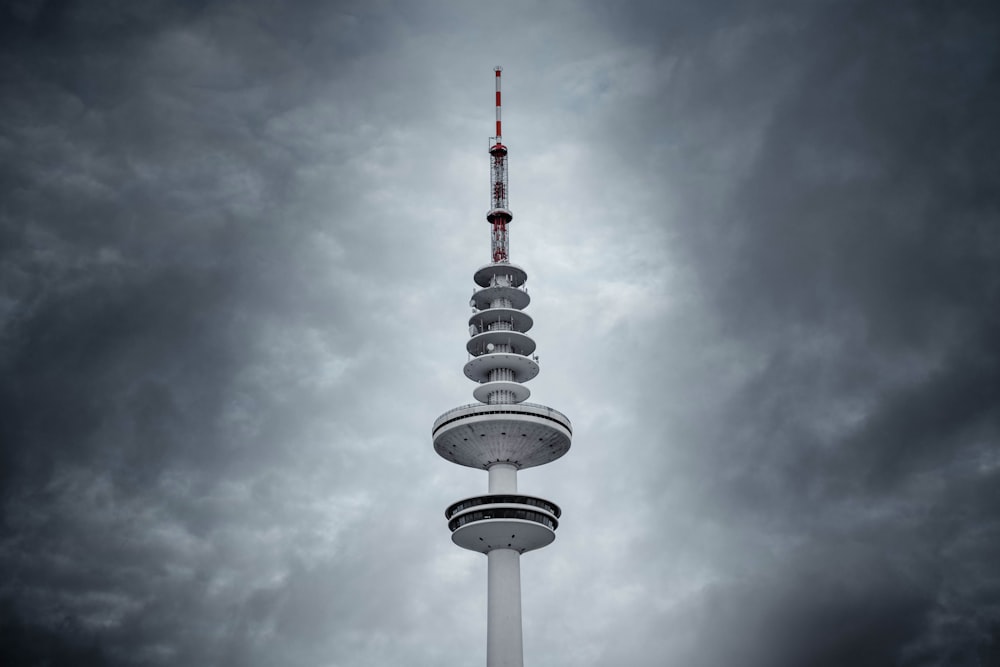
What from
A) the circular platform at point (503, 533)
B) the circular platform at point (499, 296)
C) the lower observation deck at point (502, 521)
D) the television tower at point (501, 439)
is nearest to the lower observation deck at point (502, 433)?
the television tower at point (501, 439)

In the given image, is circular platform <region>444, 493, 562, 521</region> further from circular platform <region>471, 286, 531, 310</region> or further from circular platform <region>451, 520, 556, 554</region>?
circular platform <region>471, 286, 531, 310</region>

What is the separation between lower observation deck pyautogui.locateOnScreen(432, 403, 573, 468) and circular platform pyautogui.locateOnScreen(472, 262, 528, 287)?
1591 centimetres

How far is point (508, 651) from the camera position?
88062mm

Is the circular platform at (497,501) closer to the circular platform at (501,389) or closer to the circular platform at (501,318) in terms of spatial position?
the circular platform at (501,389)

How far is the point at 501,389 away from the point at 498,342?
5888 mm

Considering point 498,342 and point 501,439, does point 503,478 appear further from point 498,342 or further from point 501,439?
point 498,342

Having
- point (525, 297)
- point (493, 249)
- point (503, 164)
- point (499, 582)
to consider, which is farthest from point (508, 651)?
point (503, 164)

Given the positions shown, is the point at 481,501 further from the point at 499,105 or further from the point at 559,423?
the point at 499,105

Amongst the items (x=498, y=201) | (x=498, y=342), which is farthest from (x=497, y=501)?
(x=498, y=201)

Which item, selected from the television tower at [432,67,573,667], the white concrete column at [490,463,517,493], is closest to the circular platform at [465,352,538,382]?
the television tower at [432,67,573,667]

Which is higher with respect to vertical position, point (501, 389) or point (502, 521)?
point (501, 389)

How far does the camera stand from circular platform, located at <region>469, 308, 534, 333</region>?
105125 mm

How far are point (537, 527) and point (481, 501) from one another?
5.81m

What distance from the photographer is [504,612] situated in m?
89.8
